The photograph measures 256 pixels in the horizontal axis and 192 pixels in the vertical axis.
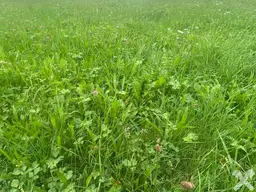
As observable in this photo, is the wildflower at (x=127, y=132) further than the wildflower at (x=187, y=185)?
Yes

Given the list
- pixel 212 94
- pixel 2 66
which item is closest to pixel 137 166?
pixel 212 94

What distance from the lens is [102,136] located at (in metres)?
1.41

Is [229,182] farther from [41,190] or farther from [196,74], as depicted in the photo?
[196,74]

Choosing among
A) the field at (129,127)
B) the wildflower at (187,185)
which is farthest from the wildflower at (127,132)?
the wildflower at (187,185)

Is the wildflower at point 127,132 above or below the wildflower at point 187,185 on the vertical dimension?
above

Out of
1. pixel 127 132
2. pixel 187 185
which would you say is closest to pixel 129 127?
pixel 127 132

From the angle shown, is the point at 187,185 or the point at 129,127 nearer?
the point at 187,185

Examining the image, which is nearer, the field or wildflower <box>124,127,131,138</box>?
the field

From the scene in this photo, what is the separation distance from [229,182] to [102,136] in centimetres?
81

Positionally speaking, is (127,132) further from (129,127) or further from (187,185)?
(187,185)

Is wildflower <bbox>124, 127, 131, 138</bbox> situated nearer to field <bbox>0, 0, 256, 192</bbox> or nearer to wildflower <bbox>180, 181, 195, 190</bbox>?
field <bbox>0, 0, 256, 192</bbox>

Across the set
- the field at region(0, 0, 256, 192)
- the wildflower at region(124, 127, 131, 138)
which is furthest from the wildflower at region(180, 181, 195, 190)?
the wildflower at region(124, 127, 131, 138)

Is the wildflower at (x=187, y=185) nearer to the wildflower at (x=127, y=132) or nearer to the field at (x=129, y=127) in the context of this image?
the field at (x=129, y=127)

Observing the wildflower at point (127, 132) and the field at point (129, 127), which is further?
the wildflower at point (127, 132)
